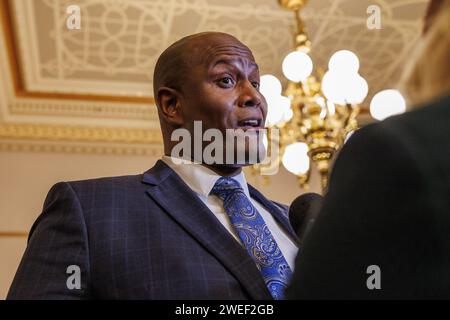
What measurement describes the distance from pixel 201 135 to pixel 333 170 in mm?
707

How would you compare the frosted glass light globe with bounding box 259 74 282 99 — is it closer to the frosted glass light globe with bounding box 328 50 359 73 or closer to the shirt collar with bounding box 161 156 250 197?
the frosted glass light globe with bounding box 328 50 359 73

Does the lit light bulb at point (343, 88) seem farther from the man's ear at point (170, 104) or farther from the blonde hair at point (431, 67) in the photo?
the blonde hair at point (431, 67)

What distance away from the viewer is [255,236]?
118cm

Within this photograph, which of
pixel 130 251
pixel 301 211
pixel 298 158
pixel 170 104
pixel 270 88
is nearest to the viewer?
pixel 130 251

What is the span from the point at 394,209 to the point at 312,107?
2.87m

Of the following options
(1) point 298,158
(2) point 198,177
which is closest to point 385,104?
(1) point 298,158

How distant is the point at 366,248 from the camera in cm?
64

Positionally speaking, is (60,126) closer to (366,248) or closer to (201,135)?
(201,135)

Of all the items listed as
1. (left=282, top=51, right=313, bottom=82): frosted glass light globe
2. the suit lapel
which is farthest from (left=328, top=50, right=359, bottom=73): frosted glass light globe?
the suit lapel

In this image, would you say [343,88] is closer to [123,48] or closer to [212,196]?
[123,48]

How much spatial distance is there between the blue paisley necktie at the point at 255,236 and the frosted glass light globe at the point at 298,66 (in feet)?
7.30

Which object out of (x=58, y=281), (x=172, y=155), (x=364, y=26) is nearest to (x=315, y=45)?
(x=364, y=26)

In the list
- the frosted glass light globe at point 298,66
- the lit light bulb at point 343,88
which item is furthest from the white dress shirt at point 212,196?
the frosted glass light globe at point 298,66

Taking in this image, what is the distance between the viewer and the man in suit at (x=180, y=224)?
41.2 inches
